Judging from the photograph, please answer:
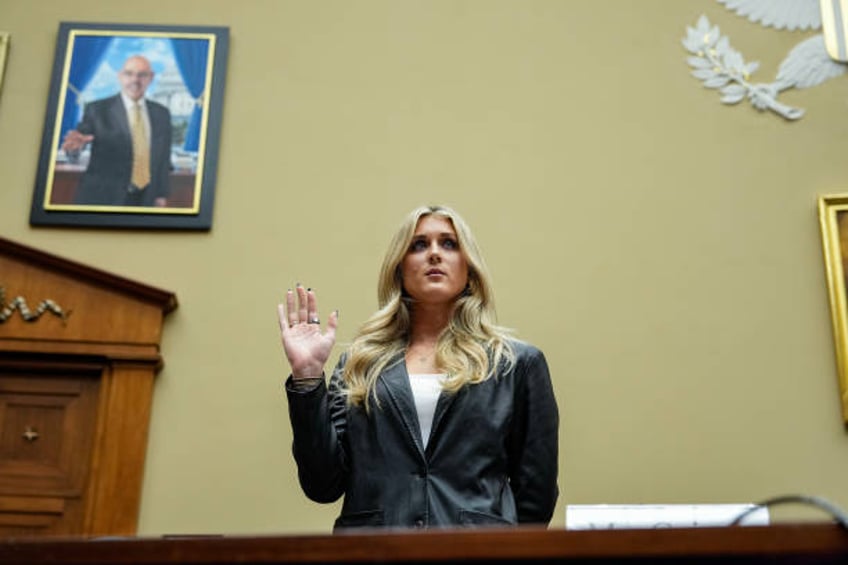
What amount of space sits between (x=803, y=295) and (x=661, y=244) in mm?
825

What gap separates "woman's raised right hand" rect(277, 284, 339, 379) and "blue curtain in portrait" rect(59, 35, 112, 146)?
3455 millimetres

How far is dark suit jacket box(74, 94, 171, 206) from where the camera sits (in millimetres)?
6199

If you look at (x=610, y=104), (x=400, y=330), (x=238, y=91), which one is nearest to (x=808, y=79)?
(x=610, y=104)

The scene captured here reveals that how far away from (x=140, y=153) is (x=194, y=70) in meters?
0.61

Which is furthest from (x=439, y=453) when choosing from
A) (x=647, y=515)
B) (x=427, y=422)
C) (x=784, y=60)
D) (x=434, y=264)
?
(x=784, y=60)

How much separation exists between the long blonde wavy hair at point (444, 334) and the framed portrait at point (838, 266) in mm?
2872

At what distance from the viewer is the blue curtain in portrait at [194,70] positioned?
6340mm

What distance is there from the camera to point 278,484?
5684 millimetres

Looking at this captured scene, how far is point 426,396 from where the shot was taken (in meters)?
3.29

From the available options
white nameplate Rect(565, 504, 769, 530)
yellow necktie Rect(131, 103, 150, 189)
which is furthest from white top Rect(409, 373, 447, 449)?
yellow necktie Rect(131, 103, 150, 189)

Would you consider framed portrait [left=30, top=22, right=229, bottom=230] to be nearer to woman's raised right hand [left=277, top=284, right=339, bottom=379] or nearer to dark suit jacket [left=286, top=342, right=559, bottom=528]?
woman's raised right hand [left=277, top=284, right=339, bottom=379]

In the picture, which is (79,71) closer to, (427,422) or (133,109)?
(133,109)

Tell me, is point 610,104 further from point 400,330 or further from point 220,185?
point 400,330

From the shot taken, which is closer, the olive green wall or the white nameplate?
the white nameplate
